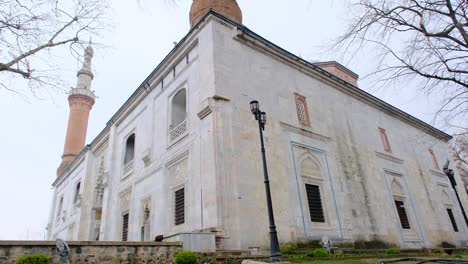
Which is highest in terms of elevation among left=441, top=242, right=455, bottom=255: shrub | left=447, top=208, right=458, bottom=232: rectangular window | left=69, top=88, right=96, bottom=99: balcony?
left=69, top=88, right=96, bottom=99: balcony

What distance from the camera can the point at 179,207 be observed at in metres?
10.1

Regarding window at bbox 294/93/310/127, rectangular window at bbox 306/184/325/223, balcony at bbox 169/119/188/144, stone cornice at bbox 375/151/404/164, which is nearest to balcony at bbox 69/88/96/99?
balcony at bbox 169/119/188/144

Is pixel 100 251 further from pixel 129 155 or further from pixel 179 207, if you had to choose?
pixel 129 155

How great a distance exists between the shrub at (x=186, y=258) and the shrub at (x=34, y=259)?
94.5 inches

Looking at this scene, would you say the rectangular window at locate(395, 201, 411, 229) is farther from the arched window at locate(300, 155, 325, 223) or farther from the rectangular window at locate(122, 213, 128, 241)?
the rectangular window at locate(122, 213, 128, 241)

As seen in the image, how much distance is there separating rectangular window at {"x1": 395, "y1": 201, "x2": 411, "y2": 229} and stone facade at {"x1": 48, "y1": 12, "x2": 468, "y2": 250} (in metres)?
0.05

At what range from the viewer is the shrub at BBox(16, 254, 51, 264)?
207 inches

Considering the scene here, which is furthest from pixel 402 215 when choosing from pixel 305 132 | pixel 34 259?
pixel 34 259

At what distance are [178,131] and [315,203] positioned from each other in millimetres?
5381

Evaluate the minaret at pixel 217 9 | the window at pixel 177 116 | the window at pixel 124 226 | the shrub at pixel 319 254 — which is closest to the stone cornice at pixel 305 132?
the window at pixel 177 116

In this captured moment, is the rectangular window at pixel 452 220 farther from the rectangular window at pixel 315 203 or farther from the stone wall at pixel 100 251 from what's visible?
the stone wall at pixel 100 251

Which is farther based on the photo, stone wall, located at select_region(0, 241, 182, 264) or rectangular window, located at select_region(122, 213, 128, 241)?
rectangular window, located at select_region(122, 213, 128, 241)

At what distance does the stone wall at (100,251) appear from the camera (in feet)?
17.9

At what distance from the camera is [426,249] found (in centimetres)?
1338
